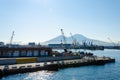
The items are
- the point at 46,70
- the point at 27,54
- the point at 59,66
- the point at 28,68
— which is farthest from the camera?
the point at 27,54

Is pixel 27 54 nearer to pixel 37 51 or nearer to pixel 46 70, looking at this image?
pixel 37 51

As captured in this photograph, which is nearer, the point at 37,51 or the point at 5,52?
the point at 5,52

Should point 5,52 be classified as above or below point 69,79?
above

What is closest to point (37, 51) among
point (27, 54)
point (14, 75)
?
point (27, 54)

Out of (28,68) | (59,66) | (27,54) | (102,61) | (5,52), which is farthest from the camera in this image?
(102,61)

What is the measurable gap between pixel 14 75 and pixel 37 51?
33194mm

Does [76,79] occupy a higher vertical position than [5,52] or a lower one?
lower

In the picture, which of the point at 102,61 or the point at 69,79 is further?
the point at 102,61

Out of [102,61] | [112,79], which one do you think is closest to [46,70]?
[112,79]

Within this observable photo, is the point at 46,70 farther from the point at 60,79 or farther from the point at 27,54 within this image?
the point at 27,54

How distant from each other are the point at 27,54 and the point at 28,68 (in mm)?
24781

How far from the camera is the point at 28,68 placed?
208 ft

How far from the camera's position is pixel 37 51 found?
90.8 m

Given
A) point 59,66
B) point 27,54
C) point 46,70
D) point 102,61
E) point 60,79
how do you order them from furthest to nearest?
point 102,61, point 27,54, point 59,66, point 46,70, point 60,79
